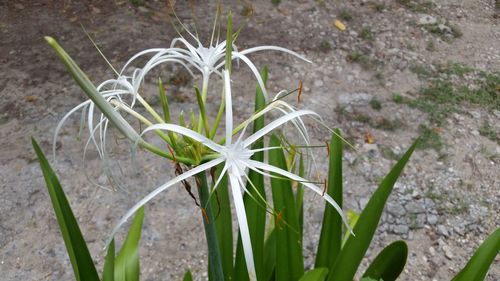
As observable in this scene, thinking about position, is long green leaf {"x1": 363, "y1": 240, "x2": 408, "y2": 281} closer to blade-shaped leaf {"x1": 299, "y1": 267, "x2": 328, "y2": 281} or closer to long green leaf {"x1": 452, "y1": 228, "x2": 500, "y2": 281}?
long green leaf {"x1": 452, "y1": 228, "x2": 500, "y2": 281}

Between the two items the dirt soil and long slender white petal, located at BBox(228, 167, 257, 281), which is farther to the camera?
the dirt soil

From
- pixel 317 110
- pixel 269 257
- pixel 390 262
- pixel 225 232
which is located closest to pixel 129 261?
pixel 225 232

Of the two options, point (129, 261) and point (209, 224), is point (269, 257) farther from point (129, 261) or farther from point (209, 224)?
point (209, 224)

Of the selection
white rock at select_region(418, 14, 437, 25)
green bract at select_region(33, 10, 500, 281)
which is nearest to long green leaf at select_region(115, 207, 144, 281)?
green bract at select_region(33, 10, 500, 281)

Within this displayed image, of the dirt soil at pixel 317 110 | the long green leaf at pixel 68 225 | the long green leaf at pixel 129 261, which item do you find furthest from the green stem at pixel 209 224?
the dirt soil at pixel 317 110

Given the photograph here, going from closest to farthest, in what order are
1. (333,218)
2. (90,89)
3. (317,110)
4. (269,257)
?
(90,89)
(333,218)
(269,257)
(317,110)

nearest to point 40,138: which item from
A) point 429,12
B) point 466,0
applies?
point 429,12
